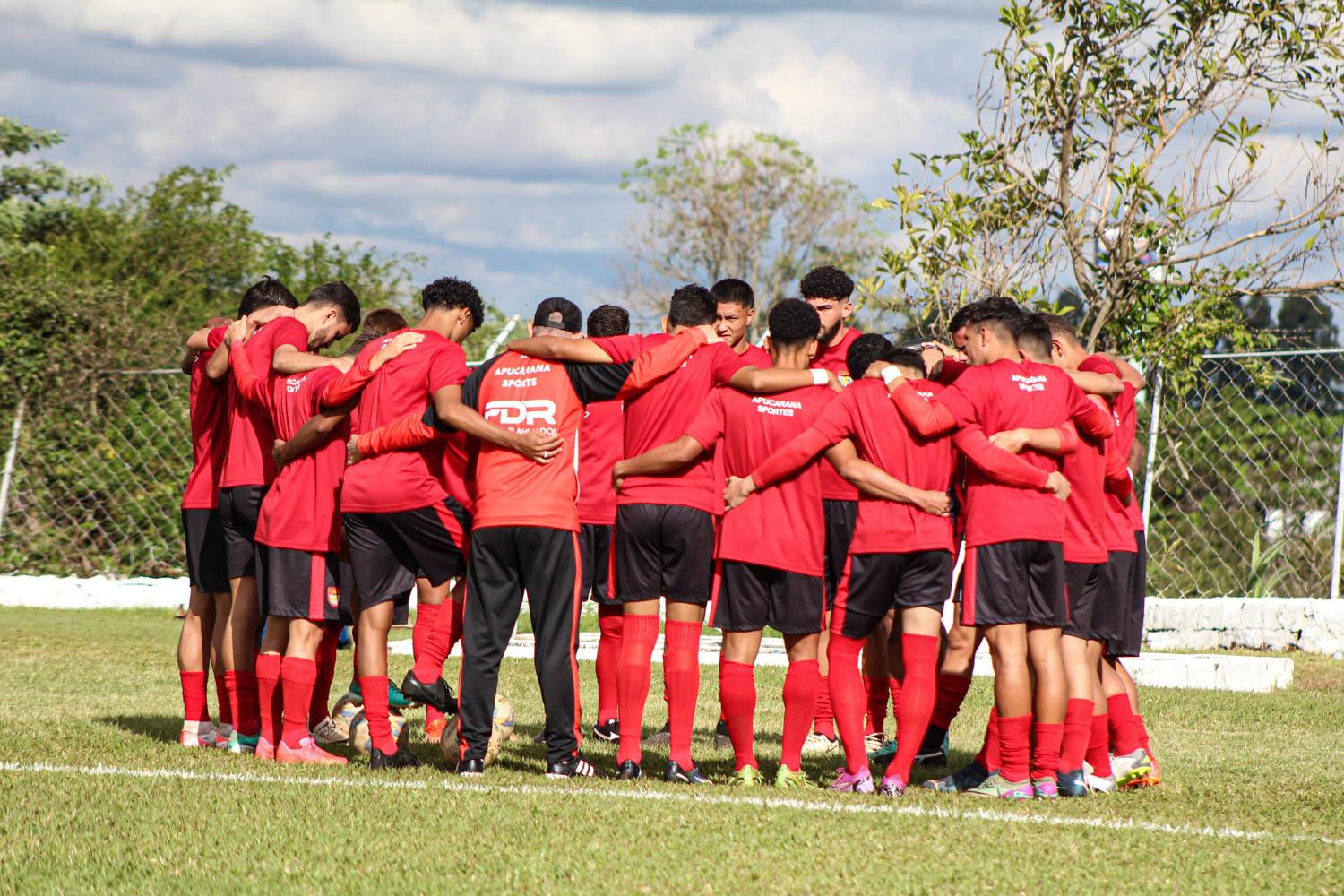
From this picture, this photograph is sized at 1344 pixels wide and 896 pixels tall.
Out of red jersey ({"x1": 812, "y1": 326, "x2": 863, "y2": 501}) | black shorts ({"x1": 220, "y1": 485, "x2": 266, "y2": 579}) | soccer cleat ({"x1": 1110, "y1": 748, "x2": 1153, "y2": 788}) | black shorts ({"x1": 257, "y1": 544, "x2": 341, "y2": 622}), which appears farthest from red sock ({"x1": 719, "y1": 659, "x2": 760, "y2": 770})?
black shorts ({"x1": 220, "y1": 485, "x2": 266, "y2": 579})

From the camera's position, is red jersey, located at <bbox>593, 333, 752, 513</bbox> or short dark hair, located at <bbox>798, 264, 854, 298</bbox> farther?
short dark hair, located at <bbox>798, 264, 854, 298</bbox>

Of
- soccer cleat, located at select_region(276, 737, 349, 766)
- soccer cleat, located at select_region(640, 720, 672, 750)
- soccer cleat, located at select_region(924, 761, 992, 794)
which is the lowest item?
soccer cleat, located at select_region(640, 720, 672, 750)

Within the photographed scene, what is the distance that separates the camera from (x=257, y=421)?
24.5 feet

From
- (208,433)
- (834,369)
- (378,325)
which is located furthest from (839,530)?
(208,433)

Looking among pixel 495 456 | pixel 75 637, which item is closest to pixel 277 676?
pixel 495 456

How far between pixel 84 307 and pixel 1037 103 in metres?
9.95

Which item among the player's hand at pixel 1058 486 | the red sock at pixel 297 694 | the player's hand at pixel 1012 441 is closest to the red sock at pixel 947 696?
the player's hand at pixel 1058 486

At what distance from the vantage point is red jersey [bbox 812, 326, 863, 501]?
750cm

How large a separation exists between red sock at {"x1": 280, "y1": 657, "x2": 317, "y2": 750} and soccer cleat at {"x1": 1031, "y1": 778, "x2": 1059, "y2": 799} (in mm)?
3317

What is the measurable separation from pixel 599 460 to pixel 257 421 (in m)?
1.87

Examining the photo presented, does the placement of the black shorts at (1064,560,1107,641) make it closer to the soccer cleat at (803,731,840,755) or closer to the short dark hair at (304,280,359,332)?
the soccer cleat at (803,731,840,755)

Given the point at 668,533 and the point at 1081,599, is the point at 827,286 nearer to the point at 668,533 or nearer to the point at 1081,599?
the point at 668,533

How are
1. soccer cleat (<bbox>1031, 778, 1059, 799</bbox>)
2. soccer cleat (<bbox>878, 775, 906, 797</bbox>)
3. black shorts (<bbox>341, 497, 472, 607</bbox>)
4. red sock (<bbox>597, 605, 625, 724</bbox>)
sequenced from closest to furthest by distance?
soccer cleat (<bbox>878, 775, 906, 797</bbox>) < soccer cleat (<bbox>1031, 778, 1059, 799</bbox>) < black shorts (<bbox>341, 497, 472, 607</bbox>) < red sock (<bbox>597, 605, 625, 724</bbox>)

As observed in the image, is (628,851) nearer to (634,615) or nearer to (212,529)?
(634,615)
